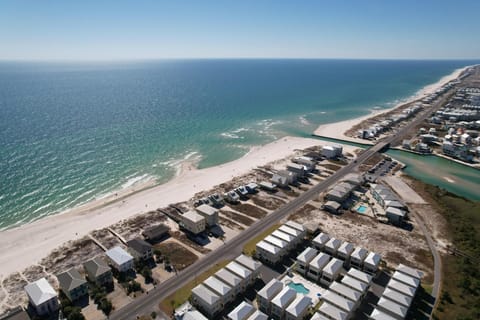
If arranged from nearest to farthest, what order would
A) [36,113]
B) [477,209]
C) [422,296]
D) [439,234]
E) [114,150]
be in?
[422,296] < [439,234] < [477,209] < [114,150] < [36,113]

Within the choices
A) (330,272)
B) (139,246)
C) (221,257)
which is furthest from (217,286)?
(330,272)

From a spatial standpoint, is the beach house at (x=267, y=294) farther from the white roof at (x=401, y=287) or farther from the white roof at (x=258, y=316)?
the white roof at (x=401, y=287)

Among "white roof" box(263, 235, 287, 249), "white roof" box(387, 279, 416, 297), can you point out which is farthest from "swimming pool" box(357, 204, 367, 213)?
"white roof" box(263, 235, 287, 249)

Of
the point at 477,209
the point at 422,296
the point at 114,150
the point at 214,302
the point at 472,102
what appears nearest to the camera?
the point at 214,302

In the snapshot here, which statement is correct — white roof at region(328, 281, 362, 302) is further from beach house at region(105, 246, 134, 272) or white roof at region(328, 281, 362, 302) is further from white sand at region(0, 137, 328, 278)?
white sand at region(0, 137, 328, 278)

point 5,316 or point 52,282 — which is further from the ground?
point 5,316

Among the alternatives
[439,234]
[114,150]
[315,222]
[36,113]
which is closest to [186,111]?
[114,150]

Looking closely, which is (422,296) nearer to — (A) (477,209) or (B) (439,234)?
(B) (439,234)
